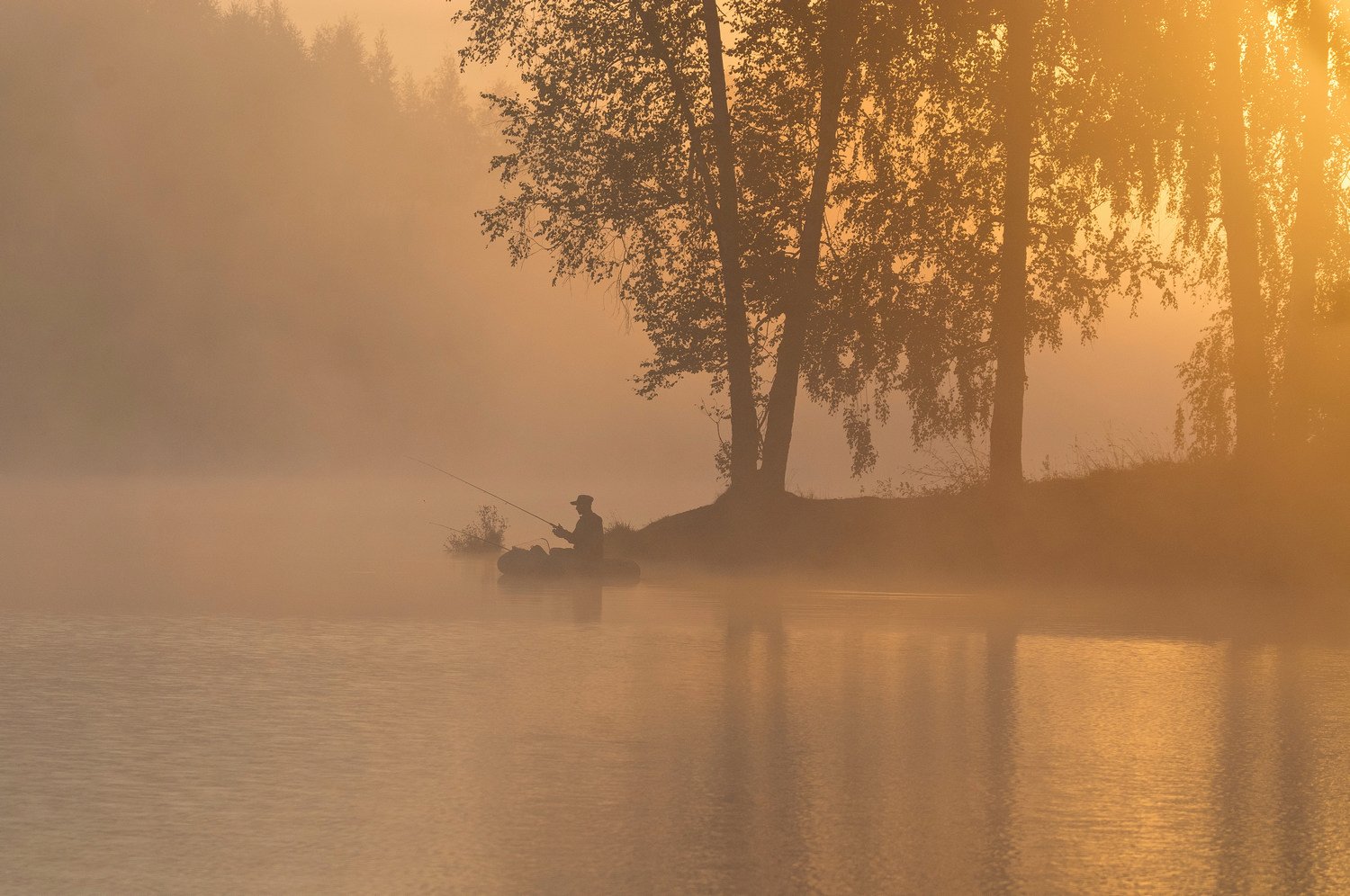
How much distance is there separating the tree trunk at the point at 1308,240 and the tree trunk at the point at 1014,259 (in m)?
3.65

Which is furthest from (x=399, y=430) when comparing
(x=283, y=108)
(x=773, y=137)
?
(x=773, y=137)

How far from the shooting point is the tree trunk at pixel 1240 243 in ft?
68.9

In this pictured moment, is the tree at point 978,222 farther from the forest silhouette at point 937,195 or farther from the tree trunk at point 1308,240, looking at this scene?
the tree trunk at point 1308,240

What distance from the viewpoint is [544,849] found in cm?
688

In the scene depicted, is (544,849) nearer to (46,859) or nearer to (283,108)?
(46,859)

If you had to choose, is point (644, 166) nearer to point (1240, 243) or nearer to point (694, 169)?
point (694, 169)

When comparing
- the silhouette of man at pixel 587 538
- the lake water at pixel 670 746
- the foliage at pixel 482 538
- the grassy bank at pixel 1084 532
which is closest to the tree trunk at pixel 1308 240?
the grassy bank at pixel 1084 532

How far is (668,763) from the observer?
874cm

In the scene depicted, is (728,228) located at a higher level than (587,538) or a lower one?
higher

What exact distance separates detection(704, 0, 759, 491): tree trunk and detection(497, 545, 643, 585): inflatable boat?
12.2ft

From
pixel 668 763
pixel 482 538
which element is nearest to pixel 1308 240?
pixel 482 538

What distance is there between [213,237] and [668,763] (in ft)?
241

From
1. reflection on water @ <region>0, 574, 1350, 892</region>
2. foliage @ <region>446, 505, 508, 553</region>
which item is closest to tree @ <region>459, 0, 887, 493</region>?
foliage @ <region>446, 505, 508, 553</region>

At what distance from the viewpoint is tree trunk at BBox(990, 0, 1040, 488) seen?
22203mm
